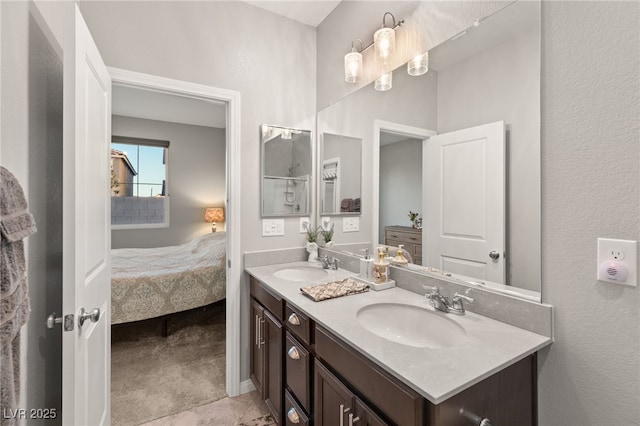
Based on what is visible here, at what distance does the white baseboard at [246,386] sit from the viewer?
204cm

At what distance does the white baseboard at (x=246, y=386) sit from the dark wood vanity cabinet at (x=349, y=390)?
1.49 feet

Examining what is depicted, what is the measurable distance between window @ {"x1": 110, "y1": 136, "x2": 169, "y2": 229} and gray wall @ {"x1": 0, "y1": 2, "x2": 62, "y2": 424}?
11.9 feet

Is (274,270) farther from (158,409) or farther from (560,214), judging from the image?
(560,214)

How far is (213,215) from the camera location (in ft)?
16.5

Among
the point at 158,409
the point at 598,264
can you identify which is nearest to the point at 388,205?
the point at 598,264

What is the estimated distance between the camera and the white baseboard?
6.70 feet

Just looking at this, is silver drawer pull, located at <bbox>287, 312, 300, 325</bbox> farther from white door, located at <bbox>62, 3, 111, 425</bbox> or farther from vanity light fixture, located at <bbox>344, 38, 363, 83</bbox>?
vanity light fixture, located at <bbox>344, 38, 363, 83</bbox>

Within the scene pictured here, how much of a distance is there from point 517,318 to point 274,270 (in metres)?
1.40

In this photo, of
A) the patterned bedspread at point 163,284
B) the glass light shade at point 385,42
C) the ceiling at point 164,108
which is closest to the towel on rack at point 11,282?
the glass light shade at point 385,42

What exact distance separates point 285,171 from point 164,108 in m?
2.98

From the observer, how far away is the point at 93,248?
4.25ft

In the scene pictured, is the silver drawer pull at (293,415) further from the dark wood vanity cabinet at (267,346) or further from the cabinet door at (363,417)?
the cabinet door at (363,417)

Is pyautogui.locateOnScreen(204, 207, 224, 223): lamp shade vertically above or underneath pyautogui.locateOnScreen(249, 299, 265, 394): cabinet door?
above

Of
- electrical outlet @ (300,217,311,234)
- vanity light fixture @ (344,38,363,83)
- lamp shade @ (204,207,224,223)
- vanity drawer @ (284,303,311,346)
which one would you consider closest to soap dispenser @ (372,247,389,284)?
vanity drawer @ (284,303,311,346)
